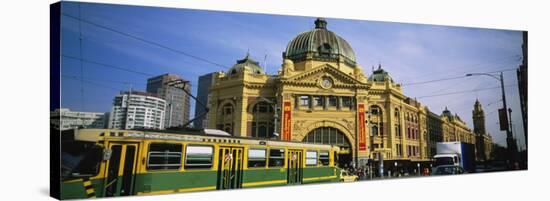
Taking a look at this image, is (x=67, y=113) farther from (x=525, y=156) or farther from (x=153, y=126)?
(x=525, y=156)

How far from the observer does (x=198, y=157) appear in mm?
11711

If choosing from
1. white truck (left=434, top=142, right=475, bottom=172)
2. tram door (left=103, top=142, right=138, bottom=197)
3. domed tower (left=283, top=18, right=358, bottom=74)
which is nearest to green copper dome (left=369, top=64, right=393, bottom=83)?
domed tower (left=283, top=18, right=358, bottom=74)

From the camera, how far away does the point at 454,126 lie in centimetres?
1842

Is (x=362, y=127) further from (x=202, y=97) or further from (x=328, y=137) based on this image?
(x=202, y=97)

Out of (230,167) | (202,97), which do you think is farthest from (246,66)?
(230,167)

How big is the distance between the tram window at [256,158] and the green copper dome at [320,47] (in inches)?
144

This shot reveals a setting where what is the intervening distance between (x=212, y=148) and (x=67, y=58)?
4281 millimetres

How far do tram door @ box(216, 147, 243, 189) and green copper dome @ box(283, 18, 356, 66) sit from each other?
13.7 ft

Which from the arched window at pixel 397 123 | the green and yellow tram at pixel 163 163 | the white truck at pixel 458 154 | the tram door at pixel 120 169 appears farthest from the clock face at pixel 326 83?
the tram door at pixel 120 169

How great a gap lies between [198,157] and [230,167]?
1.23 meters

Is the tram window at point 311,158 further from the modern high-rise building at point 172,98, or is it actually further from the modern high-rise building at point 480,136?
the modern high-rise building at point 480,136

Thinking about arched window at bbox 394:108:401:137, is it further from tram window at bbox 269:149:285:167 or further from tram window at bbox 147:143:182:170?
tram window at bbox 147:143:182:170

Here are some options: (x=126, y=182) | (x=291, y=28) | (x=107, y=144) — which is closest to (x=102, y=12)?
(x=107, y=144)

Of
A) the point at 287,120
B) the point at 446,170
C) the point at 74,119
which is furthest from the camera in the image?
the point at 446,170
